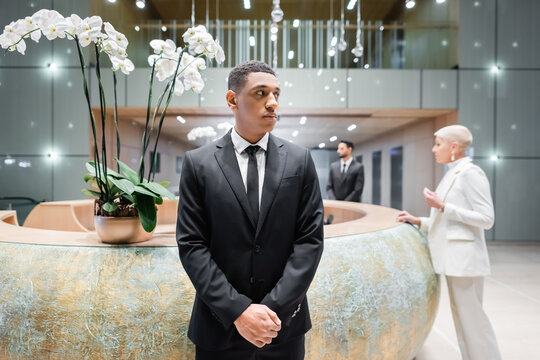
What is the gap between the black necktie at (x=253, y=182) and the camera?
1.22 meters

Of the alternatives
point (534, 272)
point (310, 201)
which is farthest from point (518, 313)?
point (310, 201)

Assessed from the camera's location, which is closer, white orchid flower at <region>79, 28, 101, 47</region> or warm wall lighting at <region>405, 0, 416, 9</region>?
white orchid flower at <region>79, 28, 101, 47</region>

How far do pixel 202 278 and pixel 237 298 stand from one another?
12 cm

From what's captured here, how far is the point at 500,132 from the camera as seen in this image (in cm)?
769

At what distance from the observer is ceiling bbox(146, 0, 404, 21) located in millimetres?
7824

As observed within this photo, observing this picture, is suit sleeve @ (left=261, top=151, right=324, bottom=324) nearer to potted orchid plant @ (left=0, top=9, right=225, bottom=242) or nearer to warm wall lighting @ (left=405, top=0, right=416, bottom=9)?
potted orchid plant @ (left=0, top=9, right=225, bottom=242)

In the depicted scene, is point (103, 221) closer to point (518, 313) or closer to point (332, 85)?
point (518, 313)

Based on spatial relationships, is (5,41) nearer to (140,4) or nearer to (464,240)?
(464,240)

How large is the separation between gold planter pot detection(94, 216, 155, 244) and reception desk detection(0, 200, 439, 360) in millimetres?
54

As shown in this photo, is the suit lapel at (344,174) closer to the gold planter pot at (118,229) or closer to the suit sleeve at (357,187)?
the suit sleeve at (357,187)

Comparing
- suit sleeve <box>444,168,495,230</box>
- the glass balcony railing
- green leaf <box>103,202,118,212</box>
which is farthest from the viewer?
the glass balcony railing

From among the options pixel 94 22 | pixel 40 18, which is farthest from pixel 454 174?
pixel 40 18

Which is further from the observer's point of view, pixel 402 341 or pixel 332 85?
pixel 332 85

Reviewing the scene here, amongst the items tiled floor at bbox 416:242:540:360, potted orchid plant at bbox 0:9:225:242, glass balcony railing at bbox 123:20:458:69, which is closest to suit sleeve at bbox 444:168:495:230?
tiled floor at bbox 416:242:540:360
